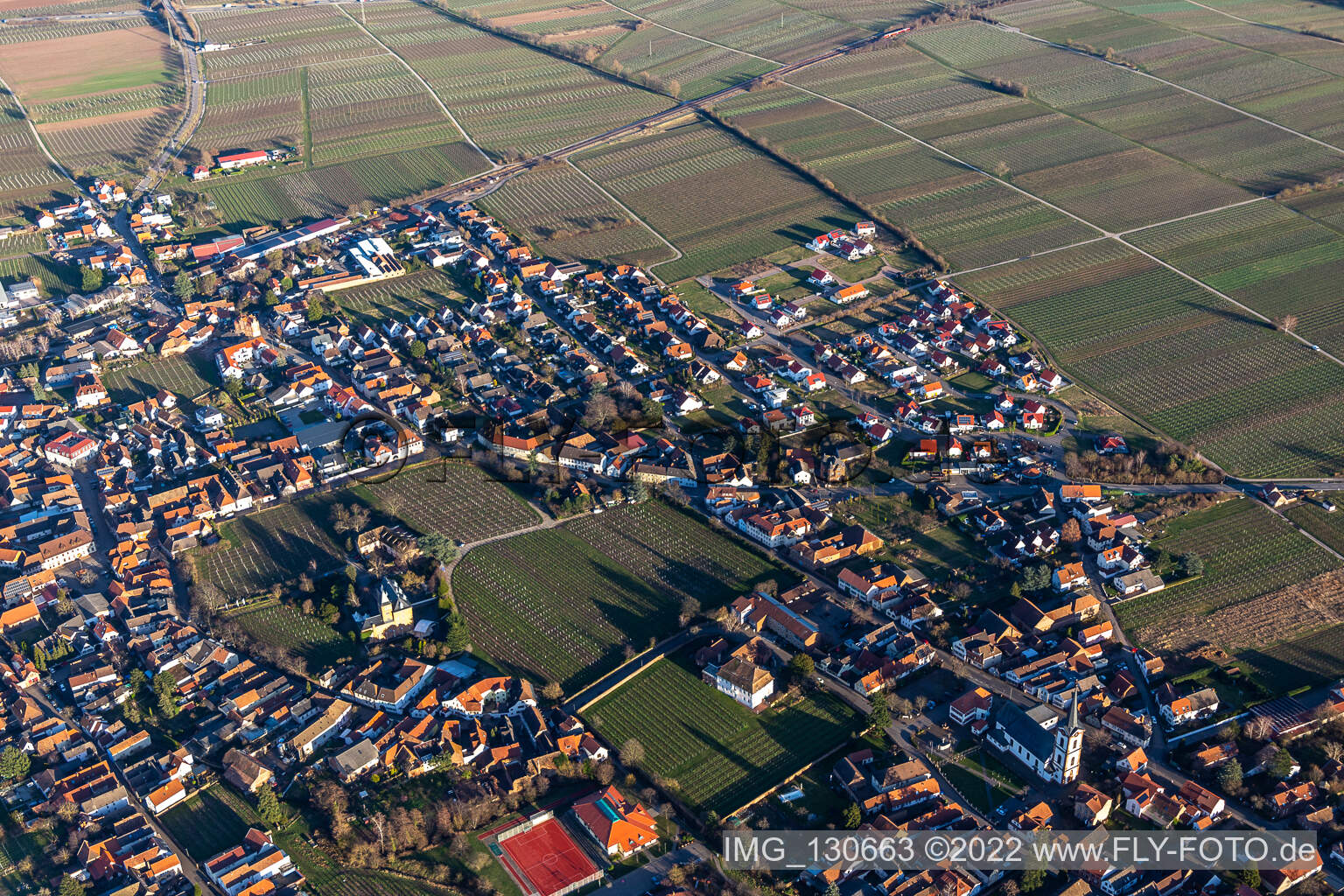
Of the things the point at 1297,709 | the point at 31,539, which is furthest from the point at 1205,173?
the point at 31,539

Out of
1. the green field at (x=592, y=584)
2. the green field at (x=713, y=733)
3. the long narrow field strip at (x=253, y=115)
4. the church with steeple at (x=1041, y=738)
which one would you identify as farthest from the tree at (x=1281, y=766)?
the long narrow field strip at (x=253, y=115)

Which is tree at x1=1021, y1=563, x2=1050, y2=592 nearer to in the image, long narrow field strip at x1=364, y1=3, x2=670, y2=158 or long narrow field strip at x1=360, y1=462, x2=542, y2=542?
long narrow field strip at x1=360, y1=462, x2=542, y2=542

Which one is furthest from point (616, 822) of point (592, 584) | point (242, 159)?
point (242, 159)

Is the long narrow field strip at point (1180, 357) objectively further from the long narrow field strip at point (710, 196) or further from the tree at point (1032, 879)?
the tree at point (1032, 879)

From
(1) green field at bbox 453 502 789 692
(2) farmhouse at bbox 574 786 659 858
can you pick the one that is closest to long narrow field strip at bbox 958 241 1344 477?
(1) green field at bbox 453 502 789 692

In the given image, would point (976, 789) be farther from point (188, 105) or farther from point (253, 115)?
point (188, 105)

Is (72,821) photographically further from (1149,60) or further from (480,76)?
(1149,60)
